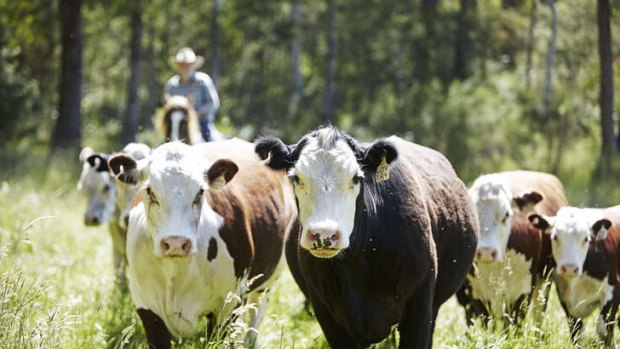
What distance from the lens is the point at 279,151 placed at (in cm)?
492

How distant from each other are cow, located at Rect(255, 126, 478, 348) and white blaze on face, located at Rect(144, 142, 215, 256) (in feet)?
2.13

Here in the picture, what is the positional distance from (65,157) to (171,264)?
47.9 ft

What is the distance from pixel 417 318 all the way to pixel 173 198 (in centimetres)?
171

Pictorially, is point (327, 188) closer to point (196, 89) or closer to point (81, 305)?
point (81, 305)

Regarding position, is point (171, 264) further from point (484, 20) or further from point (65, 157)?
point (484, 20)

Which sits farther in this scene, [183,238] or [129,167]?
[129,167]

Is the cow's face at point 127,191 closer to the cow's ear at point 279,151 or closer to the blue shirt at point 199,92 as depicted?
the blue shirt at point 199,92

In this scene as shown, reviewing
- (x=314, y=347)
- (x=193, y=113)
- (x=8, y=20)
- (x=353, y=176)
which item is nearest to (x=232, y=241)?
(x=314, y=347)

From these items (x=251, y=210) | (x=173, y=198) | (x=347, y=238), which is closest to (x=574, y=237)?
(x=251, y=210)

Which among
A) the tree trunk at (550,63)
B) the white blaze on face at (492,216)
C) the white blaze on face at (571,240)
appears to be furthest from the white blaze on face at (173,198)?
the tree trunk at (550,63)

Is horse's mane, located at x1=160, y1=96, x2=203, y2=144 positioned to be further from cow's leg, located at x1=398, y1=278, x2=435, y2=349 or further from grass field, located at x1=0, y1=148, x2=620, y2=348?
cow's leg, located at x1=398, y1=278, x2=435, y2=349

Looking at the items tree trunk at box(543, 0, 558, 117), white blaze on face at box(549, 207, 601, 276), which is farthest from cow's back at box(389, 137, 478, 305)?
tree trunk at box(543, 0, 558, 117)

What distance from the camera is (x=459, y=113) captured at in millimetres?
20078

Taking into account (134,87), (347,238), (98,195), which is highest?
(134,87)
